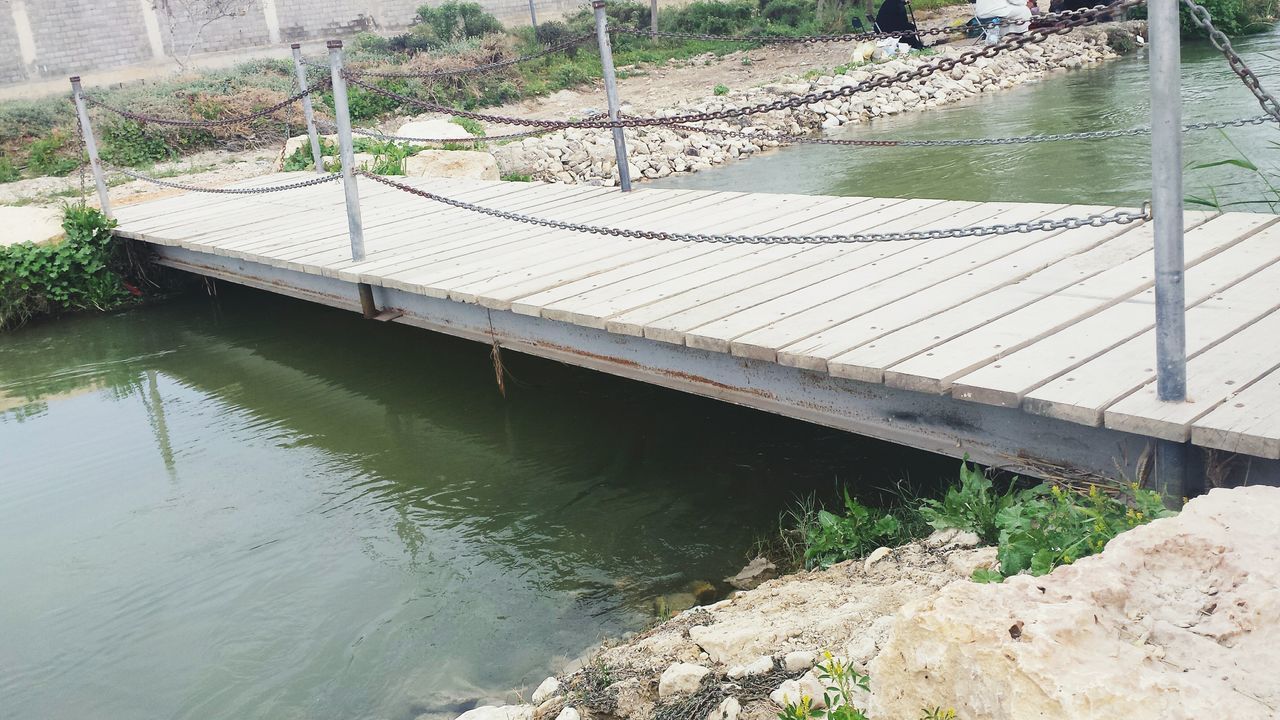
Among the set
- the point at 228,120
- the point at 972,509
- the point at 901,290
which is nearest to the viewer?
the point at 972,509

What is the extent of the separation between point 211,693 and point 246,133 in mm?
14266

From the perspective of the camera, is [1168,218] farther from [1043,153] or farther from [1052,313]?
[1043,153]

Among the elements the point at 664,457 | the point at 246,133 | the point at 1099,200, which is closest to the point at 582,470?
the point at 664,457

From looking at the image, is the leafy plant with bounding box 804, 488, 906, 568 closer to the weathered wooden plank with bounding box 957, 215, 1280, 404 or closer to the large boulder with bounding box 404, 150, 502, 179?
the weathered wooden plank with bounding box 957, 215, 1280, 404

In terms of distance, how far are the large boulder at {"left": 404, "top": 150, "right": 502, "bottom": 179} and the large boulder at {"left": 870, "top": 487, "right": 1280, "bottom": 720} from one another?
9.60 metres

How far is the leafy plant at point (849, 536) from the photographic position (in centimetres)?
415

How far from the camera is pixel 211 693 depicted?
13.2ft

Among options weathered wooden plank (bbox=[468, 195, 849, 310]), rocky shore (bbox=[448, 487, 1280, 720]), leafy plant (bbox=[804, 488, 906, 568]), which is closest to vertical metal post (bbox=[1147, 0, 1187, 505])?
rocky shore (bbox=[448, 487, 1280, 720])

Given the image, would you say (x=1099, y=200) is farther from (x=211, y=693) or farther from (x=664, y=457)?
(x=211, y=693)

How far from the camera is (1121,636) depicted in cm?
214

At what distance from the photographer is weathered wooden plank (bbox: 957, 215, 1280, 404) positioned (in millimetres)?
3508

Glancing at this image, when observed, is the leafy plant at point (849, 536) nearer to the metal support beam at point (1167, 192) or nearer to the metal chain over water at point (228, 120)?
the metal support beam at point (1167, 192)

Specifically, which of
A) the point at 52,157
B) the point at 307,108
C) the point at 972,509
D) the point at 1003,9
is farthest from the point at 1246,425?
the point at 1003,9

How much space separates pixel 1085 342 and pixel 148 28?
926 inches
